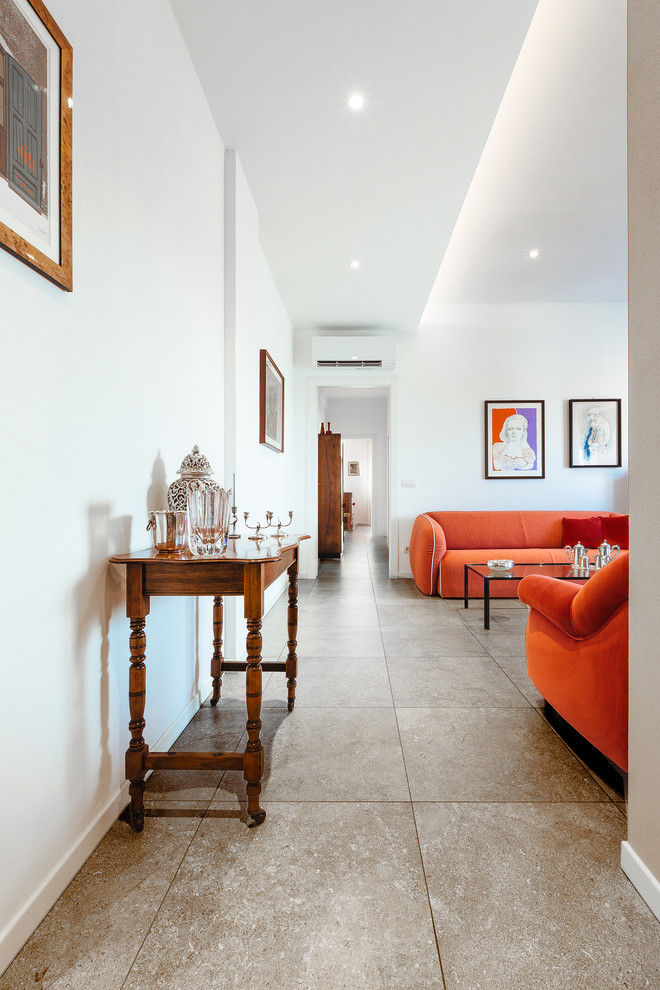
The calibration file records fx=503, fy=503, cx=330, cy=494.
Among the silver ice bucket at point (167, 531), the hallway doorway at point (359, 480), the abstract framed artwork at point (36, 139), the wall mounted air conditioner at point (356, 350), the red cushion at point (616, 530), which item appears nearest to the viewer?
the abstract framed artwork at point (36, 139)

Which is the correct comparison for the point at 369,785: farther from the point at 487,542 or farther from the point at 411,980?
the point at 487,542

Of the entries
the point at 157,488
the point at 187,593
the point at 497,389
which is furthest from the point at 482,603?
the point at 187,593

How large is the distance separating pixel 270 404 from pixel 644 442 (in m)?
3.21

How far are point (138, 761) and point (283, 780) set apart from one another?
0.51 meters

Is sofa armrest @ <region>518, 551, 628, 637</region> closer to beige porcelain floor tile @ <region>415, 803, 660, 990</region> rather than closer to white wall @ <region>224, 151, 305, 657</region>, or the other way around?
beige porcelain floor tile @ <region>415, 803, 660, 990</region>

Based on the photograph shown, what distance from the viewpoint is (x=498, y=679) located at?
2668 mm

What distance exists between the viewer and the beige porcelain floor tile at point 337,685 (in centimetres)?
238

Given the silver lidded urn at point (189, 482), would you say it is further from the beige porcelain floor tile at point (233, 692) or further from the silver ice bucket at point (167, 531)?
the beige porcelain floor tile at point (233, 692)

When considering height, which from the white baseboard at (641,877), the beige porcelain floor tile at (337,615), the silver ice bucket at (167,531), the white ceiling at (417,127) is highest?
the white ceiling at (417,127)

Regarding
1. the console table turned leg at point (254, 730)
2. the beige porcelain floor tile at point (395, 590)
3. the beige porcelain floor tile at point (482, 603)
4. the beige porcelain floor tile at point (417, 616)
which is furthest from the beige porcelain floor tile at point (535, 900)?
the beige porcelain floor tile at point (395, 590)

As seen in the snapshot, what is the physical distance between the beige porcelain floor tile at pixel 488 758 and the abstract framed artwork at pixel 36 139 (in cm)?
186

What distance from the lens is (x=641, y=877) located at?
1.22 meters

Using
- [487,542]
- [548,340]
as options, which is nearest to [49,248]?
[487,542]

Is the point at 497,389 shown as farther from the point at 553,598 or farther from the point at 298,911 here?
the point at 298,911
